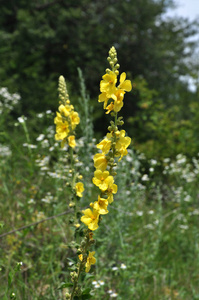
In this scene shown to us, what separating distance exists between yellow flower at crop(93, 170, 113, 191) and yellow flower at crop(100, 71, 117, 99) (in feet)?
1.07

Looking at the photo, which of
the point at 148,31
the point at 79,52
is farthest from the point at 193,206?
the point at 148,31

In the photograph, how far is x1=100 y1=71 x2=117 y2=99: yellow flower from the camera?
140 centimetres

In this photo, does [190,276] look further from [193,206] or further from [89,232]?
[89,232]

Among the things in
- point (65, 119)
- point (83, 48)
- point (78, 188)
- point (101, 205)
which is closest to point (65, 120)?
point (65, 119)

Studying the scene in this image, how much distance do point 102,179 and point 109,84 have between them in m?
0.40

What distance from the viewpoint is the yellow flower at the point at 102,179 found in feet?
4.51

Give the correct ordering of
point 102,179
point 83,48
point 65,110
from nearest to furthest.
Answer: point 102,179
point 65,110
point 83,48

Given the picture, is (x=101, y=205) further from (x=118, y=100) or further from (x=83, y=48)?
(x=83, y=48)

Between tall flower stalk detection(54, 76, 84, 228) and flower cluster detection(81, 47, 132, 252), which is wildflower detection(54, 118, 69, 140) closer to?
tall flower stalk detection(54, 76, 84, 228)

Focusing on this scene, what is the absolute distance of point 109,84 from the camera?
1.41m

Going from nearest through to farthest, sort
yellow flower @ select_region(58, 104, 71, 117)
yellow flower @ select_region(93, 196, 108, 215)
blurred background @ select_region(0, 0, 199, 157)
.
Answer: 1. yellow flower @ select_region(93, 196, 108, 215)
2. yellow flower @ select_region(58, 104, 71, 117)
3. blurred background @ select_region(0, 0, 199, 157)

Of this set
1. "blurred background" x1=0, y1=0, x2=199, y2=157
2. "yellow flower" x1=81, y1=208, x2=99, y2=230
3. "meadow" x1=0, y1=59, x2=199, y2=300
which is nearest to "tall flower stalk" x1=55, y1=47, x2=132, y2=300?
"yellow flower" x1=81, y1=208, x2=99, y2=230

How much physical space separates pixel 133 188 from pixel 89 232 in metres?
1.94

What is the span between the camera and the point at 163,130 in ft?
22.5
